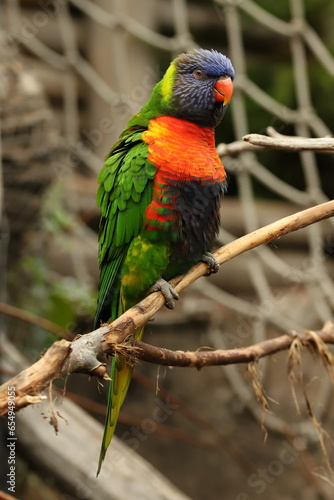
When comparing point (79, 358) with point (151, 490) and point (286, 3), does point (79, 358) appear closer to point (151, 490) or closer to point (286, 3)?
point (151, 490)

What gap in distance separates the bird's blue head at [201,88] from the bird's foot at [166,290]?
1.36 ft

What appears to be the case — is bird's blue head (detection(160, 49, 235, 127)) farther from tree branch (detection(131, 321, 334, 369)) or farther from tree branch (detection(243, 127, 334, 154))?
tree branch (detection(131, 321, 334, 369))

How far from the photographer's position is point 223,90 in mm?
1605

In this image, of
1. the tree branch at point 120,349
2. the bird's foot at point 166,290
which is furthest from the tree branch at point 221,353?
the bird's foot at point 166,290

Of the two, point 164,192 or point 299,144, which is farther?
point 164,192

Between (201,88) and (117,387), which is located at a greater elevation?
(201,88)

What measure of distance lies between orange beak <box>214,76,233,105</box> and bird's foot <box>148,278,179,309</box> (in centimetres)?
48

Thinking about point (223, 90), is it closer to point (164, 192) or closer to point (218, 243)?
point (164, 192)

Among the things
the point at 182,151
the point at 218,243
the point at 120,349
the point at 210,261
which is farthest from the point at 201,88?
the point at 218,243

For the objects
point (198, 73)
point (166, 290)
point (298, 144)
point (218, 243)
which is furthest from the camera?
point (218, 243)

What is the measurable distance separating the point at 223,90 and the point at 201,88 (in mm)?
55

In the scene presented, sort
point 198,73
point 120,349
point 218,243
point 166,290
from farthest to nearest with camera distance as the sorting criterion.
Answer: point 218,243, point 198,73, point 166,290, point 120,349

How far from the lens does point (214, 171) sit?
156cm

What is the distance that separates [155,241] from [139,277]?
0.10 meters
